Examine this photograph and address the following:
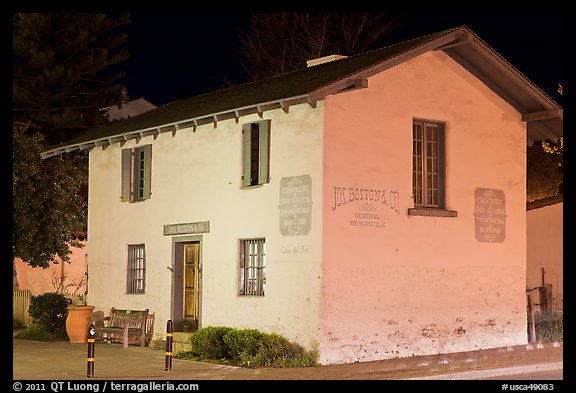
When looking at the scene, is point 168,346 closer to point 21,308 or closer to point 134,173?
point 134,173

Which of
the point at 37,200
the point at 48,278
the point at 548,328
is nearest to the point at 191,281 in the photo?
the point at 37,200

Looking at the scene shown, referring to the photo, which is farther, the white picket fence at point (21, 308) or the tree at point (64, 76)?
the tree at point (64, 76)

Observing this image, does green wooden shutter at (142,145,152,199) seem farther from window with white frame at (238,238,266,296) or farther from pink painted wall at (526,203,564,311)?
pink painted wall at (526,203,564,311)

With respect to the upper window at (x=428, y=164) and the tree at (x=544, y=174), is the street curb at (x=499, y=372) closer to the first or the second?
the upper window at (x=428, y=164)

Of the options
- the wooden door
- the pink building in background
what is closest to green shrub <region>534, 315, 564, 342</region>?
the pink building in background

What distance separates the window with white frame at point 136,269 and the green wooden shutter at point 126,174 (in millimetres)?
1284

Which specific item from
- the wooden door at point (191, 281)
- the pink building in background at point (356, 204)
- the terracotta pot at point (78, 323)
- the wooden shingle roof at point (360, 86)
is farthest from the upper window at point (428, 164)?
the terracotta pot at point (78, 323)

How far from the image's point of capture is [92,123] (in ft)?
128

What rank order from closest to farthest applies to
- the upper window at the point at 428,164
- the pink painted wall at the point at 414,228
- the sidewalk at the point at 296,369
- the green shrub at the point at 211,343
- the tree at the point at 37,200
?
the sidewalk at the point at 296,369 < the pink painted wall at the point at 414,228 < the green shrub at the point at 211,343 < the upper window at the point at 428,164 < the tree at the point at 37,200

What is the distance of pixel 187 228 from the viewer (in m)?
22.8

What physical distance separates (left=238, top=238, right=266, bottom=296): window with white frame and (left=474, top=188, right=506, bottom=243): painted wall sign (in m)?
4.83

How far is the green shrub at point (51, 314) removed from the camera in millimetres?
26297

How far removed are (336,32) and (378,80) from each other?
25.3m

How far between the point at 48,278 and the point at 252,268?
55.4ft
